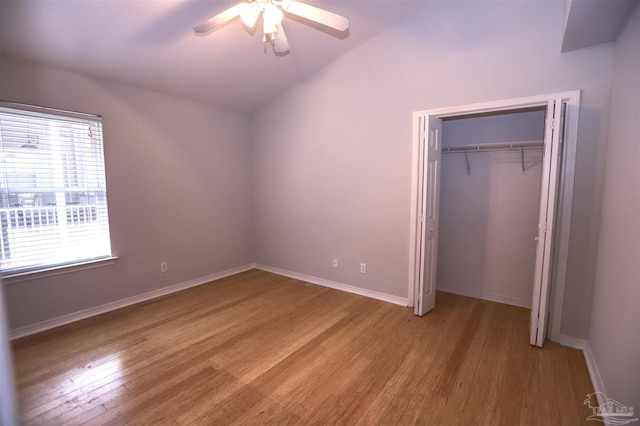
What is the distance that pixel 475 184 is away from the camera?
136 inches

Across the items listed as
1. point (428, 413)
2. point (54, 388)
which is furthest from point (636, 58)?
point (54, 388)

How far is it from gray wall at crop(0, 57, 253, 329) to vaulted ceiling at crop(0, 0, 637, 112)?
202 mm

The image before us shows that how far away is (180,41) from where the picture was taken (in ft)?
8.80

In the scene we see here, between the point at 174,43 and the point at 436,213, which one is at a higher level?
the point at 174,43

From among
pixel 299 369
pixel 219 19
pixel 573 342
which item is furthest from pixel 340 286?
pixel 219 19

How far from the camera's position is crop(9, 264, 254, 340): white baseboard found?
266 centimetres

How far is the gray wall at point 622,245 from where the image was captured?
1.48m

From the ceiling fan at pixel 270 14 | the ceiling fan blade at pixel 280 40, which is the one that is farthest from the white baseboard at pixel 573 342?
the ceiling fan blade at pixel 280 40

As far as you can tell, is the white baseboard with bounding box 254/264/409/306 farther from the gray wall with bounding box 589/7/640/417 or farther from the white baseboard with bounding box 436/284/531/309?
the gray wall with bounding box 589/7/640/417

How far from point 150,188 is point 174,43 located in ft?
5.34

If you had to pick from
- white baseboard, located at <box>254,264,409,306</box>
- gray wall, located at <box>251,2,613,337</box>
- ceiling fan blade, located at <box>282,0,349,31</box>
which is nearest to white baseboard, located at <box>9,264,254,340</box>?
white baseboard, located at <box>254,264,409,306</box>

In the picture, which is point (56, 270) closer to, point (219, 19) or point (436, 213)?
point (219, 19)

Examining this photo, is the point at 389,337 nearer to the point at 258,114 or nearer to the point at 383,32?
the point at 383,32

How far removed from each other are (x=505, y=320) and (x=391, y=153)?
6.86 ft
